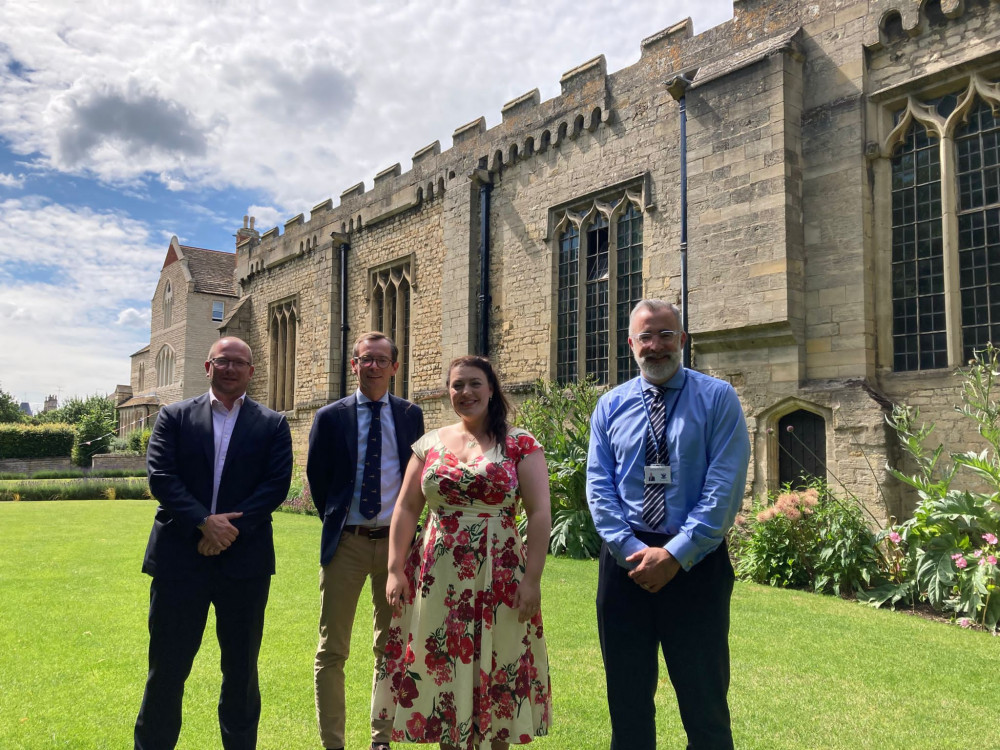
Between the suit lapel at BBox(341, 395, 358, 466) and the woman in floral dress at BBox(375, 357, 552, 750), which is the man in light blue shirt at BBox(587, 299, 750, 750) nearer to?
the woman in floral dress at BBox(375, 357, 552, 750)

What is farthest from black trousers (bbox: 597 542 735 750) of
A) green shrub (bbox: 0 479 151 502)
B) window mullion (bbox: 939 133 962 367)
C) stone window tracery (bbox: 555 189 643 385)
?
green shrub (bbox: 0 479 151 502)

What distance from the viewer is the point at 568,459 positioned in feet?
34.9

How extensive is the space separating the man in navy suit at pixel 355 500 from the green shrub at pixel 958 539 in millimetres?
5771

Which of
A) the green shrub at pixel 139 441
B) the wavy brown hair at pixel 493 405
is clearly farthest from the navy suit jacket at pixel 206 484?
the green shrub at pixel 139 441

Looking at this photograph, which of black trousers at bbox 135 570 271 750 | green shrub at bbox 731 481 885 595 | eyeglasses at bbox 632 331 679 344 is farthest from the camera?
green shrub at bbox 731 481 885 595

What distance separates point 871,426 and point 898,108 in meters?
4.10

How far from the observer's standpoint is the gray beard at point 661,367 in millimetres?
2963

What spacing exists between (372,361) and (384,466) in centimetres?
57

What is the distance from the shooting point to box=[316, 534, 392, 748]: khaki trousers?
11.5 ft

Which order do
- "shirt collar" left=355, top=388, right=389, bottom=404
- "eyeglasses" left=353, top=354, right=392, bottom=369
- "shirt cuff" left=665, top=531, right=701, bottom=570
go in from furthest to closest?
"shirt collar" left=355, top=388, right=389, bottom=404, "eyeglasses" left=353, top=354, right=392, bottom=369, "shirt cuff" left=665, top=531, right=701, bottom=570

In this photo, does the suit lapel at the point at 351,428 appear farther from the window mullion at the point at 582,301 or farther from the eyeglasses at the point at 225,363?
the window mullion at the point at 582,301

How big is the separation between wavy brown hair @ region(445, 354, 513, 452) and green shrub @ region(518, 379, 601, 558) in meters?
6.40

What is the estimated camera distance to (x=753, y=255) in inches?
374

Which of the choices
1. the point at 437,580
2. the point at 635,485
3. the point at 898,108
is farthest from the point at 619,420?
the point at 898,108
